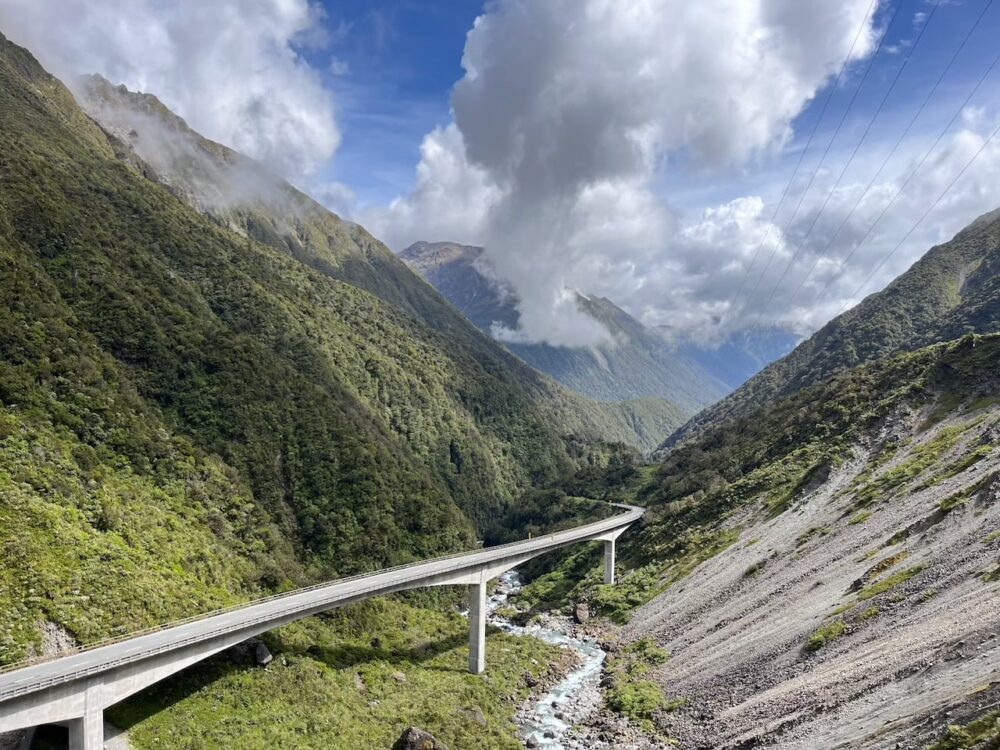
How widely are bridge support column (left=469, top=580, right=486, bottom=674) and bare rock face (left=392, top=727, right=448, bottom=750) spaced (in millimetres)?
18794

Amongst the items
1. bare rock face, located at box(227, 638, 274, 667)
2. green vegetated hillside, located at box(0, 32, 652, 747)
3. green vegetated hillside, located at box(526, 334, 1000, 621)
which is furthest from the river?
bare rock face, located at box(227, 638, 274, 667)

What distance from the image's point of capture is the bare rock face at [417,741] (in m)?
40.6

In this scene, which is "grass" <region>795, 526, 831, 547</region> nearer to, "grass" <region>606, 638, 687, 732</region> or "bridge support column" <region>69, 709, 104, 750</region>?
"grass" <region>606, 638, 687, 732</region>

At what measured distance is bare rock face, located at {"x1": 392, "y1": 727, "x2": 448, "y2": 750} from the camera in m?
40.6

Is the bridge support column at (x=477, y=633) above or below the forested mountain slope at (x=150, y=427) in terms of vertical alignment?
below

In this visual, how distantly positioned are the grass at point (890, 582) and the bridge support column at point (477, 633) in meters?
34.2

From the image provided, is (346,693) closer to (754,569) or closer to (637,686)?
(637,686)

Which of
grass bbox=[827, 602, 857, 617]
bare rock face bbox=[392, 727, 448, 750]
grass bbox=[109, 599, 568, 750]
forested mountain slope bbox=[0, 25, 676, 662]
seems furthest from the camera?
forested mountain slope bbox=[0, 25, 676, 662]

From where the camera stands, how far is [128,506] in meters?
59.6

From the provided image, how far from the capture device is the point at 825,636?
42.1 meters

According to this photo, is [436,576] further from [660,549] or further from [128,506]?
[660,549]

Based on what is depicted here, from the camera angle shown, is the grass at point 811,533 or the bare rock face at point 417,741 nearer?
the bare rock face at point 417,741

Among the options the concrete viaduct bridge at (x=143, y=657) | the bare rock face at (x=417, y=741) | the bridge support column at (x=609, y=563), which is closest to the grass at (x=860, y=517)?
the bridge support column at (x=609, y=563)

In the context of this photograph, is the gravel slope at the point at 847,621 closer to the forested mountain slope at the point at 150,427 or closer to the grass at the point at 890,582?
the grass at the point at 890,582
